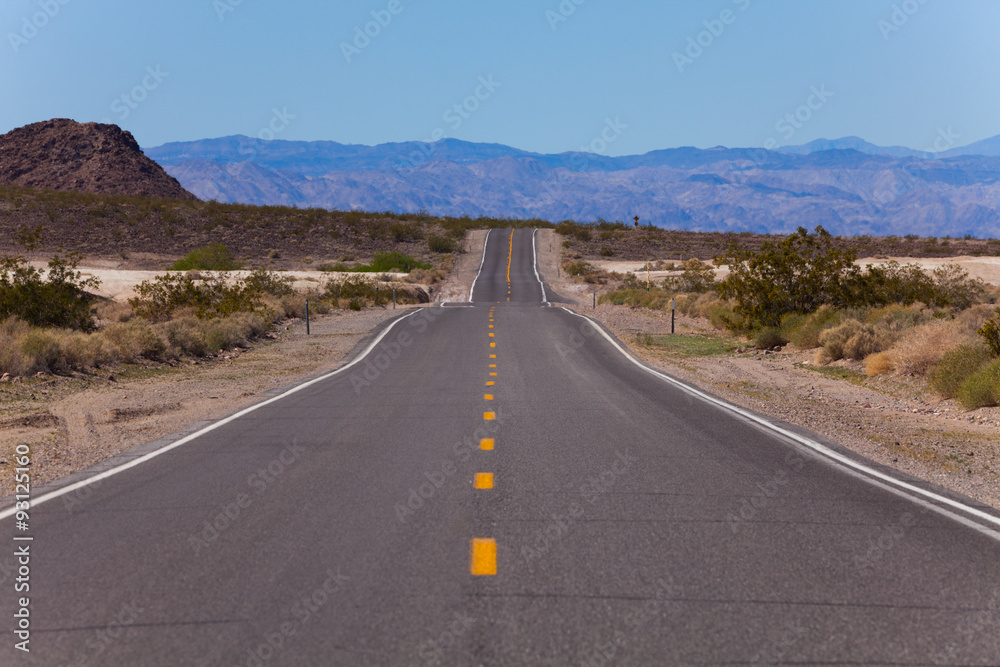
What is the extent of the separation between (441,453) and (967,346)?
1057cm

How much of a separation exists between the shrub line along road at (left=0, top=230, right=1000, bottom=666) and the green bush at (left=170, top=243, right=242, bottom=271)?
175 feet

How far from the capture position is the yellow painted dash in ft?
17.2

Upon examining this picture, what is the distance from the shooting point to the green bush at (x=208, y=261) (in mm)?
61125

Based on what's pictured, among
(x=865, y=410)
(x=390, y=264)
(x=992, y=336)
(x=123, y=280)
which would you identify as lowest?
(x=865, y=410)

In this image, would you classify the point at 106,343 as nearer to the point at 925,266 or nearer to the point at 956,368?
the point at 956,368

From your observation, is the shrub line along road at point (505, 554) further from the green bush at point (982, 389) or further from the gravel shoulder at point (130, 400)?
the green bush at point (982, 389)

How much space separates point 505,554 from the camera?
5551 millimetres

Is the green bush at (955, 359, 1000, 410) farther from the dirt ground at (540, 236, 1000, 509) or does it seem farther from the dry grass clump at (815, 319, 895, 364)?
the dry grass clump at (815, 319, 895, 364)

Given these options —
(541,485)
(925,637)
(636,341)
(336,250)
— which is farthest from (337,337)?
(336,250)

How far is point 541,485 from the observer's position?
24.6 ft

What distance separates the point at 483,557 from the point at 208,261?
62870 mm

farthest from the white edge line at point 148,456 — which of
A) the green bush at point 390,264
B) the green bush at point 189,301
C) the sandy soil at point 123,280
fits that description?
the green bush at point 390,264

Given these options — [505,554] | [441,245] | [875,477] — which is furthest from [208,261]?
[505,554]

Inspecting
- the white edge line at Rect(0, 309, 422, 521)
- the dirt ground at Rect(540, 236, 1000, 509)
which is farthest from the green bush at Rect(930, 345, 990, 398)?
the white edge line at Rect(0, 309, 422, 521)
